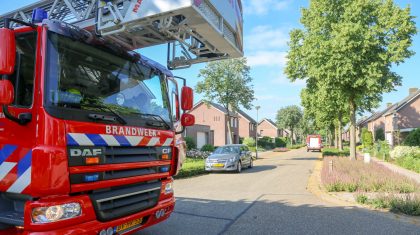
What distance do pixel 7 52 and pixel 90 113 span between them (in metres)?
1.00

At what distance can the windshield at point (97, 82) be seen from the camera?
3658 mm

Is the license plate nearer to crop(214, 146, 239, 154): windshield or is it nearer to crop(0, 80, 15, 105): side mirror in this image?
crop(0, 80, 15, 105): side mirror

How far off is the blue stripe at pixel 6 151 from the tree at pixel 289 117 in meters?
70.6

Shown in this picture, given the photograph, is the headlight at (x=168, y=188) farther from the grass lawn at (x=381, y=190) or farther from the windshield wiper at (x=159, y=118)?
the grass lawn at (x=381, y=190)

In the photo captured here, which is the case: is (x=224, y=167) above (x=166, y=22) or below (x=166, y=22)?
below

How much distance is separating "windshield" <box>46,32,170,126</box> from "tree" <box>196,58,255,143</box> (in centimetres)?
2991

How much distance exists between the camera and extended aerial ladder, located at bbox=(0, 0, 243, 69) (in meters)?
4.14

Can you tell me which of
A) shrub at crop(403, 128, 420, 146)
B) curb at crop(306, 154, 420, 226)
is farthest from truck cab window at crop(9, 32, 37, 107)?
shrub at crop(403, 128, 420, 146)

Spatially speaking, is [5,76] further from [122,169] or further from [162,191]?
[162,191]

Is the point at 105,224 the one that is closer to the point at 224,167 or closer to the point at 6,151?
the point at 6,151

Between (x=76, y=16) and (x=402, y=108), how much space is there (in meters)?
43.6

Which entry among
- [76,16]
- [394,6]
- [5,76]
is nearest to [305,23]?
[394,6]

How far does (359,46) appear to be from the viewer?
15.8 metres

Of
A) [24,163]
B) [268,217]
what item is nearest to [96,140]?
[24,163]
